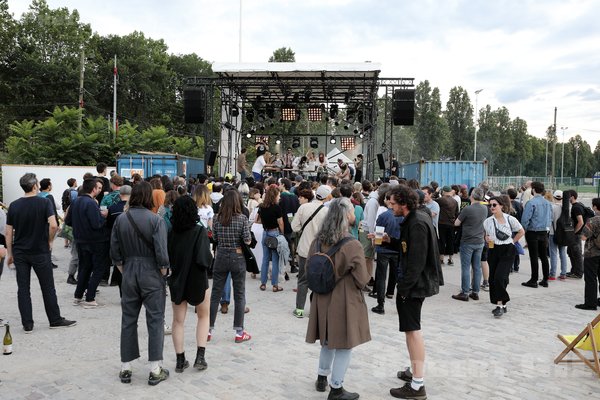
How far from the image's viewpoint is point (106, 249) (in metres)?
6.98

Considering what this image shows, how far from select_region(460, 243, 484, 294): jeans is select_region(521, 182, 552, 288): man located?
1466 mm

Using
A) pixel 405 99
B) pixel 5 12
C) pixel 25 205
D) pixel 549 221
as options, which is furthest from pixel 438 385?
pixel 5 12

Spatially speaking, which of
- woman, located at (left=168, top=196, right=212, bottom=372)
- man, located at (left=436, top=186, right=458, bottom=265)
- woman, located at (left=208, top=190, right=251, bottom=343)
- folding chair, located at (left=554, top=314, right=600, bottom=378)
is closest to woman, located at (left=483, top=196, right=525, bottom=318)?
folding chair, located at (left=554, top=314, right=600, bottom=378)

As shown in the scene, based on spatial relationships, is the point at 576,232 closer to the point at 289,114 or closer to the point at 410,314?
the point at 410,314

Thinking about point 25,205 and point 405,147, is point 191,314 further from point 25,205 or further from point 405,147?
point 405,147

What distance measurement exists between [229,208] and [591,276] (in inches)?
209

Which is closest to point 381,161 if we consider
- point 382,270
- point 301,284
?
point 382,270

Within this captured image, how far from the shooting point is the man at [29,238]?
5508 millimetres

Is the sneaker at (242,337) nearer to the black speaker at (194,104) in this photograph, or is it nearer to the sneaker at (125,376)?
the sneaker at (125,376)

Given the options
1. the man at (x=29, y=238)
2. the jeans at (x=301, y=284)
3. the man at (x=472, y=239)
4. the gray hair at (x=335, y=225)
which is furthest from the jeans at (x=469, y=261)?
the man at (x=29, y=238)

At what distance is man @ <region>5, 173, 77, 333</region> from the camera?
5508mm

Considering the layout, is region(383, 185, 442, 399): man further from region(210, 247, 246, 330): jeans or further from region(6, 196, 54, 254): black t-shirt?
region(6, 196, 54, 254): black t-shirt

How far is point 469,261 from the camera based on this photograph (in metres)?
7.55

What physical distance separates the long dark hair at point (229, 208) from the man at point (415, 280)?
1.97m
